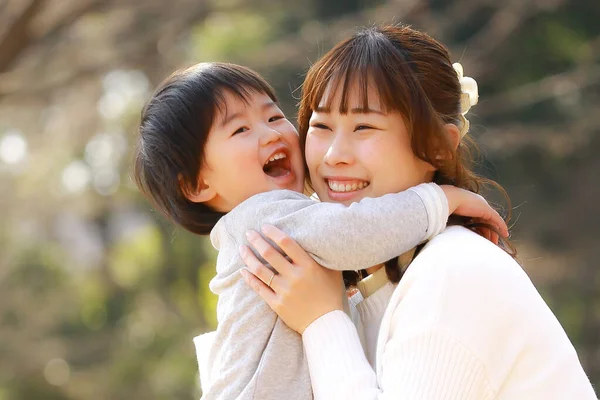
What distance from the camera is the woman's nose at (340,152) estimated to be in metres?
2.18

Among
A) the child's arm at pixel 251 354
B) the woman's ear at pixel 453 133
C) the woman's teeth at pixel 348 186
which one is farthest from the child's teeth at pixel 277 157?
the woman's ear at pixel 453 133

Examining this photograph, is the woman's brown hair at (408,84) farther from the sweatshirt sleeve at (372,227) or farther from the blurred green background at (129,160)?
the blurred green background at (129,160)

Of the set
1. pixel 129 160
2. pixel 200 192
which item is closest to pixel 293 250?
pixel 200 192

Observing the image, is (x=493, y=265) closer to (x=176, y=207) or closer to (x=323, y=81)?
(x=323, y=81)

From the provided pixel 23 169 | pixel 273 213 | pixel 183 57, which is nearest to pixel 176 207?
pixel 273 213

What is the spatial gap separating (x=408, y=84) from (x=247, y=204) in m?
0.48

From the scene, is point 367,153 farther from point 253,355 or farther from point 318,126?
point 253,355

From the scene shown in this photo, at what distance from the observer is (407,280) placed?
1.92 m

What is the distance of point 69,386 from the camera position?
36.2 ft

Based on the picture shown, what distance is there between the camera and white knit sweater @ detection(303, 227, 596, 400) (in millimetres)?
1793

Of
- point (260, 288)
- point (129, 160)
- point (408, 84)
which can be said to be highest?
point (408, 84)

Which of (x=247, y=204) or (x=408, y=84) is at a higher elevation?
(x=408, y=84)

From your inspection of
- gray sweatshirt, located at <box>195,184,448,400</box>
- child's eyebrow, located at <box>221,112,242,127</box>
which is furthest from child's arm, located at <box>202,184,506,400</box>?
child's eyebrow, located at <box>221,112,242,127</box>

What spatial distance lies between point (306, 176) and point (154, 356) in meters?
9.27
